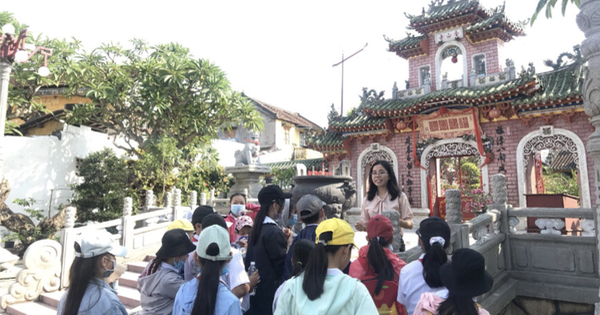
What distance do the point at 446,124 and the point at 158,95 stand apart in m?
9.25

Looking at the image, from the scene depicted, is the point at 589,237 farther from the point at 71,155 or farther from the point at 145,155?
the point at 71,155

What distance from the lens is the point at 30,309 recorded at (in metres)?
6.16

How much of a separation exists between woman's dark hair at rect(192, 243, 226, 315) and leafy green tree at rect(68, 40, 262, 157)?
10527 millimetres

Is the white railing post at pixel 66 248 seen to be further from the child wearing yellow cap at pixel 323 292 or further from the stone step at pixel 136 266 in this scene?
the child wearing yellow cap at pixel 323 292

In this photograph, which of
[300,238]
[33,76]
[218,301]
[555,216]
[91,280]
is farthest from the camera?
[33,76]

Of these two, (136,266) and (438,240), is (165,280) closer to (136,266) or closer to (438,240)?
(438,240)

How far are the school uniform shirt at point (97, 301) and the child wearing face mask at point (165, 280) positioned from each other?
15.7 inches

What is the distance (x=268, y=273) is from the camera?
2.86m

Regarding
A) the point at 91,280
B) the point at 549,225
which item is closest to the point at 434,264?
the point at 91,280

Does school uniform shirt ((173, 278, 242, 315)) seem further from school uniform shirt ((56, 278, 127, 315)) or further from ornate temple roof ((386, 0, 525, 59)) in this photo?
ornate temple roof ((386, 0, 525, 59))

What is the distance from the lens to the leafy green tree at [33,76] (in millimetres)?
11180

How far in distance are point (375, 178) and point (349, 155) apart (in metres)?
11.1

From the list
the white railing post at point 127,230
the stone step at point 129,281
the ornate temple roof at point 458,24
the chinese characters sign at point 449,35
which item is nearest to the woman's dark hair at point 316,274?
the stone step at point 129,281

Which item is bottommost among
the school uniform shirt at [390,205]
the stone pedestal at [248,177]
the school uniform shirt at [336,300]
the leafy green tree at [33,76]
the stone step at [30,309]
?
the stone step at [30,309]
